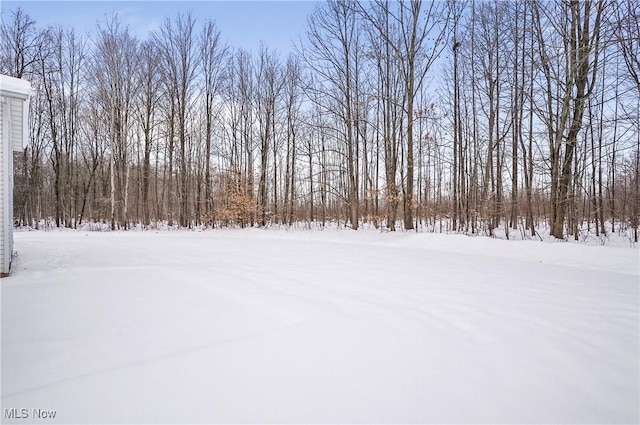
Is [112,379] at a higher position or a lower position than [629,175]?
lower

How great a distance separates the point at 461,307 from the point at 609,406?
1535 millimetres

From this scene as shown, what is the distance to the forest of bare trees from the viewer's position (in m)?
9.70

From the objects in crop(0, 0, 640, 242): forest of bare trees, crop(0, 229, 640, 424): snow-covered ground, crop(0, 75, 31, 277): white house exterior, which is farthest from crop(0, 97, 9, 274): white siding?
crop(0, 0, 640, 242): forest of bare trees

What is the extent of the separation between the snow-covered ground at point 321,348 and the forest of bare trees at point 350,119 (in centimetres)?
643

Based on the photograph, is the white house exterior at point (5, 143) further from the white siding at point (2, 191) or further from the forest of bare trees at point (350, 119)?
the forest of bare trees at point (350, 119)

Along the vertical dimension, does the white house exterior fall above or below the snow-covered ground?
above

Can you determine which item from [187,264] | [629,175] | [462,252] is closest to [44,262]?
[187,264]

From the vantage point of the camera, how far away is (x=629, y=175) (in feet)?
38.2

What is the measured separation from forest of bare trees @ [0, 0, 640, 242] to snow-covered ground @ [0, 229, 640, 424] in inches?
253

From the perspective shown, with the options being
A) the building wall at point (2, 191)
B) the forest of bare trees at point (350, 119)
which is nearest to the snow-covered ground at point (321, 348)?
the building wall at point (2, 191)

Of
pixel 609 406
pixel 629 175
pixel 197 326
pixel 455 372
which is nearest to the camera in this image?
pixel 609 406

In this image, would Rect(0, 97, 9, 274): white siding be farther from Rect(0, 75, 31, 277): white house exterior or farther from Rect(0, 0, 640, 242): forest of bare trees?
Rect(0, 0, 640, 242): forest of bare trees

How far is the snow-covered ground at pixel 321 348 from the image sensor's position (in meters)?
1.54

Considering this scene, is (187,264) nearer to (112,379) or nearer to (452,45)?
(112,379)
